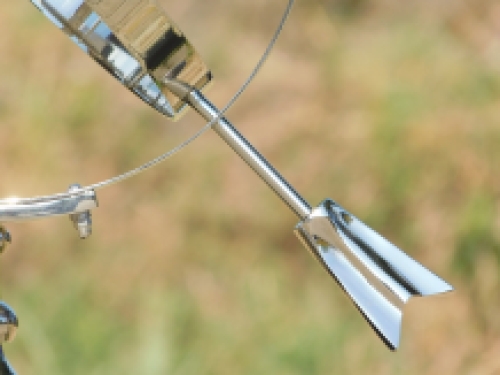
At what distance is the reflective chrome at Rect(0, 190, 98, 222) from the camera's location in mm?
408

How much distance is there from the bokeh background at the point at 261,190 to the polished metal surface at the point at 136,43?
0.76 meters

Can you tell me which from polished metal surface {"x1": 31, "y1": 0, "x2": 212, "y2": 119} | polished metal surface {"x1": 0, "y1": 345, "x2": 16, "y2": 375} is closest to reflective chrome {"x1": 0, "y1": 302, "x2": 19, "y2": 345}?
polished metal surface {"x1": 0, "y1": 345, "x2": 16, "y2": 375}

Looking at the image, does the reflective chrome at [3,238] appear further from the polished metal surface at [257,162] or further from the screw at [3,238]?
the polished metal surface at [257,162]

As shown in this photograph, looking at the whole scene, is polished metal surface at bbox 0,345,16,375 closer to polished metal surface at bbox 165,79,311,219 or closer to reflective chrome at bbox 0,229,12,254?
reflective chrome at bbox 0,229,12,254

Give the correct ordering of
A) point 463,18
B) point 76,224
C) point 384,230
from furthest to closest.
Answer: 1. point 463,18
2. point 384,230
3. point 76,224

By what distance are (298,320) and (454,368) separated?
265 mm

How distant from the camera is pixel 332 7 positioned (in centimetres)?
170

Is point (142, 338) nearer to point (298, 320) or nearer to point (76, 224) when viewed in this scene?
point (298, 320)

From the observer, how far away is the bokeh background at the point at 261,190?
1.19m

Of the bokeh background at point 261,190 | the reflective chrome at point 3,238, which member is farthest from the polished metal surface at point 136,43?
the bokeh background at point 261,190

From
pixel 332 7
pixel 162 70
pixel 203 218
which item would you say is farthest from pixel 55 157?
pixel 162 70

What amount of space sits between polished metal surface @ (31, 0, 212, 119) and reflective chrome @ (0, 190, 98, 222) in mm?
95

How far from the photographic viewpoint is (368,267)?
414 millimetres

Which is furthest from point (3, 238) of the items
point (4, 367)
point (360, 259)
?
point (360, 259)
